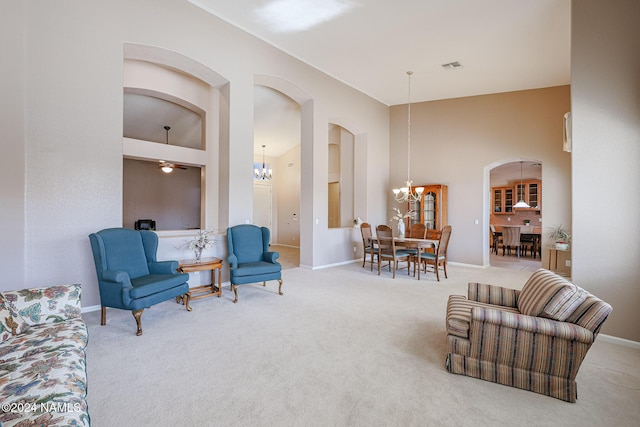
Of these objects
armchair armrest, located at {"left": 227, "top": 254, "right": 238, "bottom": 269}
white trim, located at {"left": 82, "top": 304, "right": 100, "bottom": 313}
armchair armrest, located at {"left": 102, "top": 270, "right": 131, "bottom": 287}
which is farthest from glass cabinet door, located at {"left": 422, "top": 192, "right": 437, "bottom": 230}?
white trim, located at {"left": 82, "top": 304, "right": 100, "bottom": 313}

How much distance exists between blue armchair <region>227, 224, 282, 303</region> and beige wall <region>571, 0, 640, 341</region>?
3.75 m

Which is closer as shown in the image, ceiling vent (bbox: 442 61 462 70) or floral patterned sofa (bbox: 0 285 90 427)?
floral patterned sofa (bbox: 0 285 90 427)

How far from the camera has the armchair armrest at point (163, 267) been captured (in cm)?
367

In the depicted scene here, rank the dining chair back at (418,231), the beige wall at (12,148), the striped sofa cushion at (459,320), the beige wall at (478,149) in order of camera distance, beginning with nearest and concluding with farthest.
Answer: the striped sofa cushion at (459,320) → the beige wall at (12,148) → the beige wall at (478,149) → the dining chair back at (418,231)

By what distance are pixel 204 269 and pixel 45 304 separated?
1911 millimetres

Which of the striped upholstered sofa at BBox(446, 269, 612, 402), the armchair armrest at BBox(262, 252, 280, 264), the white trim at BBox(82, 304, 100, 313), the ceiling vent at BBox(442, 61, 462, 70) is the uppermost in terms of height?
the ceiling vent at BBox(442, 61, 462, 70)

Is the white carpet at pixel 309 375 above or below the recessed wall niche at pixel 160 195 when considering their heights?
below

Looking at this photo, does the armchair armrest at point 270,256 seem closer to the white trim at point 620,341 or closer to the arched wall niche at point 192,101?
the arched wall niche at point 192,101

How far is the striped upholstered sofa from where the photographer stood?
1993 millimetres

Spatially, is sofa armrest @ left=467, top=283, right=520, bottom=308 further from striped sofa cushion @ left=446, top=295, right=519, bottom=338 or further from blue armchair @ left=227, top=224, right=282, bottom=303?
blue armchair @ left=227, top=224, right=282, bottom=303

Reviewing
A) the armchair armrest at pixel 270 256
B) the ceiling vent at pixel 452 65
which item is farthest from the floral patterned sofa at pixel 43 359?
the ceiling vent at pixel 452 65

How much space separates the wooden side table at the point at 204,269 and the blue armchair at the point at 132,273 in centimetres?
24

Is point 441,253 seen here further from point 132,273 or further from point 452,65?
point 132,273

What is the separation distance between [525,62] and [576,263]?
4250 mm
